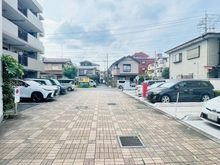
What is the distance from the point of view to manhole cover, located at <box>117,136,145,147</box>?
3.87 meters

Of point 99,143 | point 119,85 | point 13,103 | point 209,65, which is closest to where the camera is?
point 99,143

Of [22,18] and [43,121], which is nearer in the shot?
[43,121]

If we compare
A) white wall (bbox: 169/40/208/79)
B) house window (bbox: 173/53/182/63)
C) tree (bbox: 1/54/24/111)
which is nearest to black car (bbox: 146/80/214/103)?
white wall (bbox: 169/40/208/79)

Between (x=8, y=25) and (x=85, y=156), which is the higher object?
(x=8, y=25)

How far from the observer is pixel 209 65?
15.8 meters

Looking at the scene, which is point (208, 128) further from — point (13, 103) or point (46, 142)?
point (13, 103)

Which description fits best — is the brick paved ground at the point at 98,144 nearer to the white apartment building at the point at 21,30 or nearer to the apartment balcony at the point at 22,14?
the white apartment building at the point at 21,30

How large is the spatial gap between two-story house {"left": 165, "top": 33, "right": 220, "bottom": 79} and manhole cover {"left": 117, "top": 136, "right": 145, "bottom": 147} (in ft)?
46.6

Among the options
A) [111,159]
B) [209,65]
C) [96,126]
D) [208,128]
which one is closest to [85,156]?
[111,159]

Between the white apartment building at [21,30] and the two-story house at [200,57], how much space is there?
55.8ft

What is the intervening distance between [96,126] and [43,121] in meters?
2.00

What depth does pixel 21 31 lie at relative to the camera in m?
17.1

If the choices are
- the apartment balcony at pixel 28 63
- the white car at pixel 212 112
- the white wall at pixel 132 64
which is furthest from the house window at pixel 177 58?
the white wall at pixel 132 64

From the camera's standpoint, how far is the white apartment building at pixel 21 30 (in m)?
13.9
